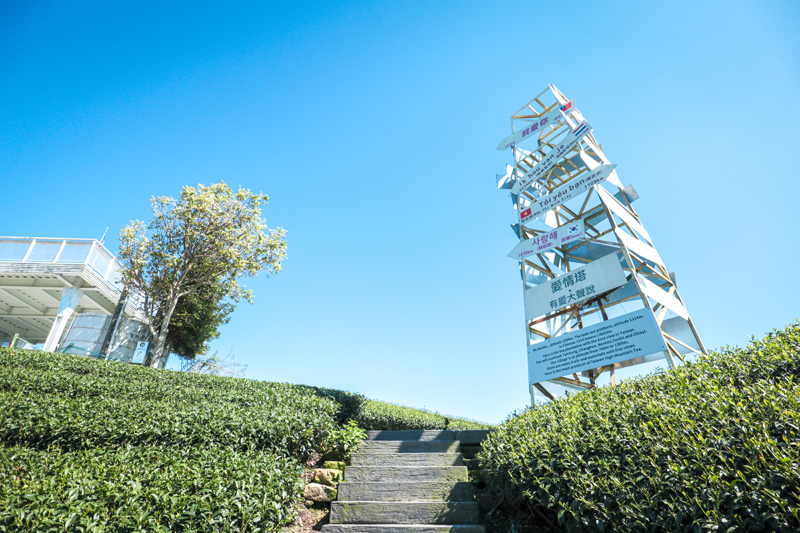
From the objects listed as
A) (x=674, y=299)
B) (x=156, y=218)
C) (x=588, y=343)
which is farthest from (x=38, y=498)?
(x=156, y=218)

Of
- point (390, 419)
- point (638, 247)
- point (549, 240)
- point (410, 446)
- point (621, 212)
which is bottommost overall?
point (410, 446)

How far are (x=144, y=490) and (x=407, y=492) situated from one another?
3187 mm

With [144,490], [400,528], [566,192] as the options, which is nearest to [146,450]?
[144,490]

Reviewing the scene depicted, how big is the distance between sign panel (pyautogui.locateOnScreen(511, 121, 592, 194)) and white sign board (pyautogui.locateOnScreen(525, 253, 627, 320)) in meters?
3.46

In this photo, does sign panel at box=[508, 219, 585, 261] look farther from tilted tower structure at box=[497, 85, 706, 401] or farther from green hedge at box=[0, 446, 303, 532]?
green hedge at box=[0, 446, 303, 532]

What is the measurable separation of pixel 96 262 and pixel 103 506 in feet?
59.0

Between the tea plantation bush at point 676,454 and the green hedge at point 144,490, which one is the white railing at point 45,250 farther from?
the tea plantation bush at point 676,454

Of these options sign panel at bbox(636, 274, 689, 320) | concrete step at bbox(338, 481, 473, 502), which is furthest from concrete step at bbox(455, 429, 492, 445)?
sign panel at bbox(636, 274, 689, 320)

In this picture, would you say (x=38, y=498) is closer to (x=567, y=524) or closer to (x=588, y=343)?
(x=567, y=524)

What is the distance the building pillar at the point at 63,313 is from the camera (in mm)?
15553

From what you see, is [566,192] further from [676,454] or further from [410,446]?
[676,454]

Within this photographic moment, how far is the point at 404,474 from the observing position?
5672mm

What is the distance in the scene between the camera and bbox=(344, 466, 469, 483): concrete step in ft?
18.0

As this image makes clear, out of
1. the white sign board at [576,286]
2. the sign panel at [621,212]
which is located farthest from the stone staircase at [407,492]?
the sign panel at [621,212]
